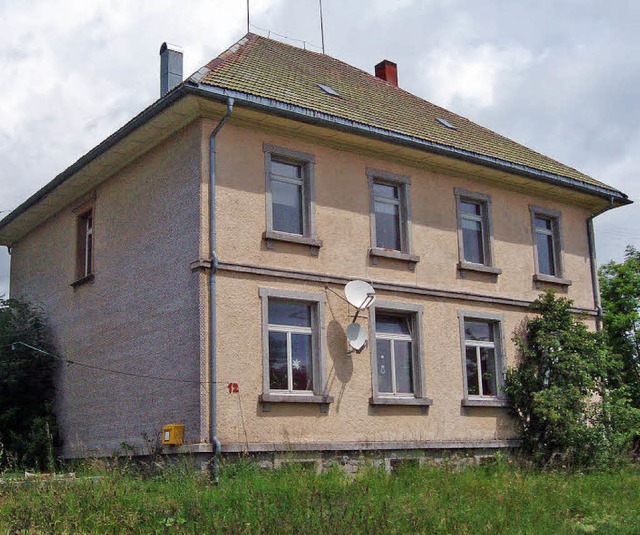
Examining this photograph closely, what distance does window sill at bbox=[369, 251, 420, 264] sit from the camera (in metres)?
16.7

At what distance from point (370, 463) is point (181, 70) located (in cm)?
940

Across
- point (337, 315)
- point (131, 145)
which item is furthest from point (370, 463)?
point (131, 145)

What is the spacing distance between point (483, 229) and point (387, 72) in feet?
20.8

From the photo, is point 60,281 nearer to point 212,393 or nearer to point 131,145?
point 131,145

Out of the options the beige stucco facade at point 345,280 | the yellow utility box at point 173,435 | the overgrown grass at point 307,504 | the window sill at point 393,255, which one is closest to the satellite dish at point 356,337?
the beige stucco facade at point 345,280

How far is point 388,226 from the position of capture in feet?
57.3

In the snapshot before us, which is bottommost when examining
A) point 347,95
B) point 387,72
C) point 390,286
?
point 390,286

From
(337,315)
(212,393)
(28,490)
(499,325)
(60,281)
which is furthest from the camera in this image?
(60,281)

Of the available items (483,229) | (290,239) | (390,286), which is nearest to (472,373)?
(390,286)

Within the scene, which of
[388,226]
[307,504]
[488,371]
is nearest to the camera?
[307,504]

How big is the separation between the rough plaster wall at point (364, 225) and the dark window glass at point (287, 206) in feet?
1.13

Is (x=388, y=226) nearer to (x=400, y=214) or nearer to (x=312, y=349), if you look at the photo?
(x=400, y=214)

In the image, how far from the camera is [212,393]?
14.1 m

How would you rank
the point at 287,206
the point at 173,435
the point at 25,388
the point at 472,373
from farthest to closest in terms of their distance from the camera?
the point at 25,388 → the point at 472,373 → the point at 287,206 → the point at 173,435
